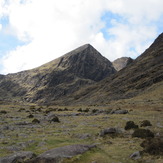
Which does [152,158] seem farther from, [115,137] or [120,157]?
[115,137]

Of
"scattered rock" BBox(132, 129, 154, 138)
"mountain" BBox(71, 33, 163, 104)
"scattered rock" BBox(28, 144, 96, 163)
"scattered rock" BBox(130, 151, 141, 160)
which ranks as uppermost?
"mountain" BBox(71, 33, 163, 104)

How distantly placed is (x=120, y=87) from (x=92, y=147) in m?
118

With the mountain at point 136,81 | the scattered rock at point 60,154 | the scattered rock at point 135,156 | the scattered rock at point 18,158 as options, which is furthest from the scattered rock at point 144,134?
the mountain at point 136,81

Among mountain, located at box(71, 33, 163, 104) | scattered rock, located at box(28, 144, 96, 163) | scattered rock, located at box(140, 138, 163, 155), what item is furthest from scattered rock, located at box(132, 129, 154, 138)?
mountain, located at box(71, 33, 163, 104)

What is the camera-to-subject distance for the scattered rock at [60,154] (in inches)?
494

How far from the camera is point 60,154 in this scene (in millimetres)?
13180

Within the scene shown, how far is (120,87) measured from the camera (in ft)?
430

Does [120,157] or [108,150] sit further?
[108,150]

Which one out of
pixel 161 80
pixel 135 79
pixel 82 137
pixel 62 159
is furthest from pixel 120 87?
pixel 62 159

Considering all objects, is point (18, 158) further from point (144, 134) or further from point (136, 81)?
point (136, 81)

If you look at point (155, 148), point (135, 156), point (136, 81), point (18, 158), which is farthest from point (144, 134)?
point (136, 81)

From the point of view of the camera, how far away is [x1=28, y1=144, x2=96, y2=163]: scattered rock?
12545 millimetres

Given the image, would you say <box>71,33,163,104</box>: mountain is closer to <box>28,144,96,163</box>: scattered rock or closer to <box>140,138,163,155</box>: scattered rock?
<box>140,138,163,155</box>: scattered rock

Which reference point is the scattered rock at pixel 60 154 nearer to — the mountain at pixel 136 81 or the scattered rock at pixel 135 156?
the scattered rock at pixel 135 156
